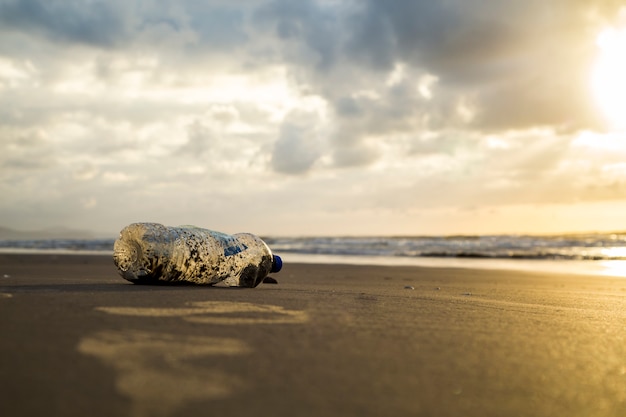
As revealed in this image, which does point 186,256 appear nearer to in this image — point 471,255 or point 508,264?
→ point 508,264

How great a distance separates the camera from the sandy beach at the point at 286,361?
1.89 meters

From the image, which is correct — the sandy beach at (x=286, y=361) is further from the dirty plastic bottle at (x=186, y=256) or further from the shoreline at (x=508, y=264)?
the shoreline at (x=508, y=264)

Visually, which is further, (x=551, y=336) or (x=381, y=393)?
(x=551, y=336)

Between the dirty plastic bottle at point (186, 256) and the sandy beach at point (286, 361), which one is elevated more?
the dirty plastic bottle at point (186, 256)

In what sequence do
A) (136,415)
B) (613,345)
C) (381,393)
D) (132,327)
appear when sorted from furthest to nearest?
1. (613,345)
2. (132,327)
3. (381,393)
4. (136,415)

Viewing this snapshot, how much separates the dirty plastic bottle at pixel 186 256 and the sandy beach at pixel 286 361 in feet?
4.79

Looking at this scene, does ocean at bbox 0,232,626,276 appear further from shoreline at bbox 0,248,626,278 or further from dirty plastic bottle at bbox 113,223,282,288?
dirty plastic bottle at bbox 113,223,282,288

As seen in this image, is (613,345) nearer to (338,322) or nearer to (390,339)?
(390,339)

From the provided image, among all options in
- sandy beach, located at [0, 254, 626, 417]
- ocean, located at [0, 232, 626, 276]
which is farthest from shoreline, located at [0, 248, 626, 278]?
sandy beach, located at [0, 254, 626, 417]

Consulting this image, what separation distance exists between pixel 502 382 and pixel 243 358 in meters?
1.13

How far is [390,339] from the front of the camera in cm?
284

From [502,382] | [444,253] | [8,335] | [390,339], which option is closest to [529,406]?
[502,382]

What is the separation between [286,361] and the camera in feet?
7.61

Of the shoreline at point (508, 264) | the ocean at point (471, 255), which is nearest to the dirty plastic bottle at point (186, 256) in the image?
the shoreline at point (508, 264)
